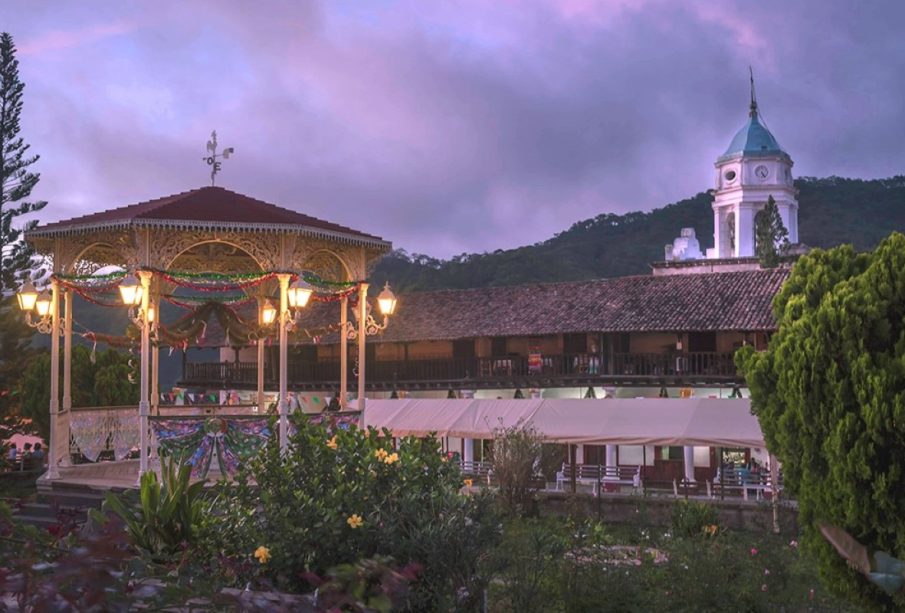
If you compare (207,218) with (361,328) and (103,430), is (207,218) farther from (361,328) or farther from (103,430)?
(103,430)

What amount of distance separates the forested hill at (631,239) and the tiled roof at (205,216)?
38827 millimetres

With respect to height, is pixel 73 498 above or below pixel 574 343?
below

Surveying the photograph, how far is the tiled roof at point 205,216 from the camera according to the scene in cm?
1302

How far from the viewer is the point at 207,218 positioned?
13133 millimetres

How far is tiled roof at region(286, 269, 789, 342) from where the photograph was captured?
1099 inches

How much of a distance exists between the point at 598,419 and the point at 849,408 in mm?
14858

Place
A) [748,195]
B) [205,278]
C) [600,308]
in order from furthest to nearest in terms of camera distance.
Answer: [748,195], [600,308], [205,278]

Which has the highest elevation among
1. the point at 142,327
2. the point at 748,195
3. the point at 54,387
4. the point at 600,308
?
the point at 748,195

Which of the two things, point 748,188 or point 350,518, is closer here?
point 350,518

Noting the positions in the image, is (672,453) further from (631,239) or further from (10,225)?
(631,239)

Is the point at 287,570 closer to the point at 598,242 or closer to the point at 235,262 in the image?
the point at 235,262

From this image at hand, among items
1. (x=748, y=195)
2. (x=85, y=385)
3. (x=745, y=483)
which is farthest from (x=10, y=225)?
(x=748, y=195)

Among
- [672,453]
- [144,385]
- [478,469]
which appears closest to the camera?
[144,385]

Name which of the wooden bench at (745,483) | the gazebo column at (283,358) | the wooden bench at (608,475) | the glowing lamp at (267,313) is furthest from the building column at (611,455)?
the gazebo column at (283,358)
